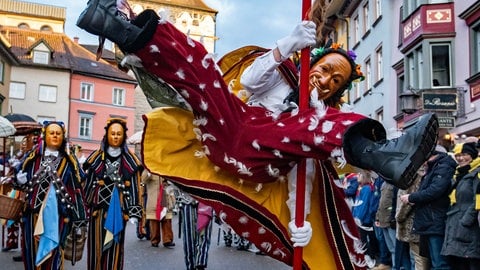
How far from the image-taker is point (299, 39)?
3289 mm

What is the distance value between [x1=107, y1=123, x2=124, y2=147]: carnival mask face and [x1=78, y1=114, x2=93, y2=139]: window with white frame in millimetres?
39931

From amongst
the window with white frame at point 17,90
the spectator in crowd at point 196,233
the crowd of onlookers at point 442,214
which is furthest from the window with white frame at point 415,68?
the window with white frame at point 17,90

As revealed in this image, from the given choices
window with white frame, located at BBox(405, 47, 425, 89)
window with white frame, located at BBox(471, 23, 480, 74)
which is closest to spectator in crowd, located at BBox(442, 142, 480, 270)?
window with white frame, located at BBox(471, 23, 480, 74)

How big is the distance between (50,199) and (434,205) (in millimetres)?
4326

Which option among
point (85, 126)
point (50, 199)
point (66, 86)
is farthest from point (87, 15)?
point (85, 126)

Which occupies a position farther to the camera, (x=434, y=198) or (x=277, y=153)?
(x=434, y=198)

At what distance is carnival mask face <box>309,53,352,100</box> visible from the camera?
11.9 feet

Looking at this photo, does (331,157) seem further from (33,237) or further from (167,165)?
(33,237)

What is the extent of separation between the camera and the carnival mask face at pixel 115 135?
269 inches

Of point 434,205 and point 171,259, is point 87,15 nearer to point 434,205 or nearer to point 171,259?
point 434,205

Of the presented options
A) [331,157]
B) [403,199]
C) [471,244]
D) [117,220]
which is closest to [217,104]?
[331,157]

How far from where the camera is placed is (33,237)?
639 centimetres

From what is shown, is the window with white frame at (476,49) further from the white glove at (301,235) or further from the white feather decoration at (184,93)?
the white feather decoration at (184,93)

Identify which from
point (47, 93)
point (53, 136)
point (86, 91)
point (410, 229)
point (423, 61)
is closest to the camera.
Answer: point (53, 136)
